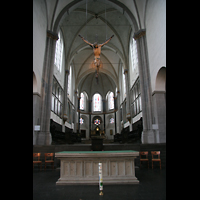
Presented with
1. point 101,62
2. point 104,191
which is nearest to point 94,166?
point 104,191

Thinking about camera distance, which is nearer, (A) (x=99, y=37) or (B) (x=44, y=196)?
(B) (x=44, y=196)

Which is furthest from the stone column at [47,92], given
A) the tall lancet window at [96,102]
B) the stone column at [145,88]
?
the tall lancet window at [96,102]

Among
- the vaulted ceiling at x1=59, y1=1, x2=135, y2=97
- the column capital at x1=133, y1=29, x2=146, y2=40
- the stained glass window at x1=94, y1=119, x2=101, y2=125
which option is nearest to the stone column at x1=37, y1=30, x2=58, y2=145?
the vaulted ceiling at x1=59, y1=1, x2=135, y2=97

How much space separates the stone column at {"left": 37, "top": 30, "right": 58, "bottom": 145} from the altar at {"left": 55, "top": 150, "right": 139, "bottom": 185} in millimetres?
7354

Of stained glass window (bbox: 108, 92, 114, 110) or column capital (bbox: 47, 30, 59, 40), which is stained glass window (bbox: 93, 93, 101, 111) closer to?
stained glass window (bbox: 108, 92, 114, 110)

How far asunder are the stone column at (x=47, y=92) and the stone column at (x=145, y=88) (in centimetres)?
724

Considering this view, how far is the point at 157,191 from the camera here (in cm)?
416

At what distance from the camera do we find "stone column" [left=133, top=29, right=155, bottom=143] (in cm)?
1253

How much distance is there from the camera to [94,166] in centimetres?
521

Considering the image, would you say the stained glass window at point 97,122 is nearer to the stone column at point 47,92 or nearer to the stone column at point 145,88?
the stone column at point 145,88

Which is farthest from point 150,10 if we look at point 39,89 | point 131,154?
point 131,154

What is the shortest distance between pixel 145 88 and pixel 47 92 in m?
7.76
